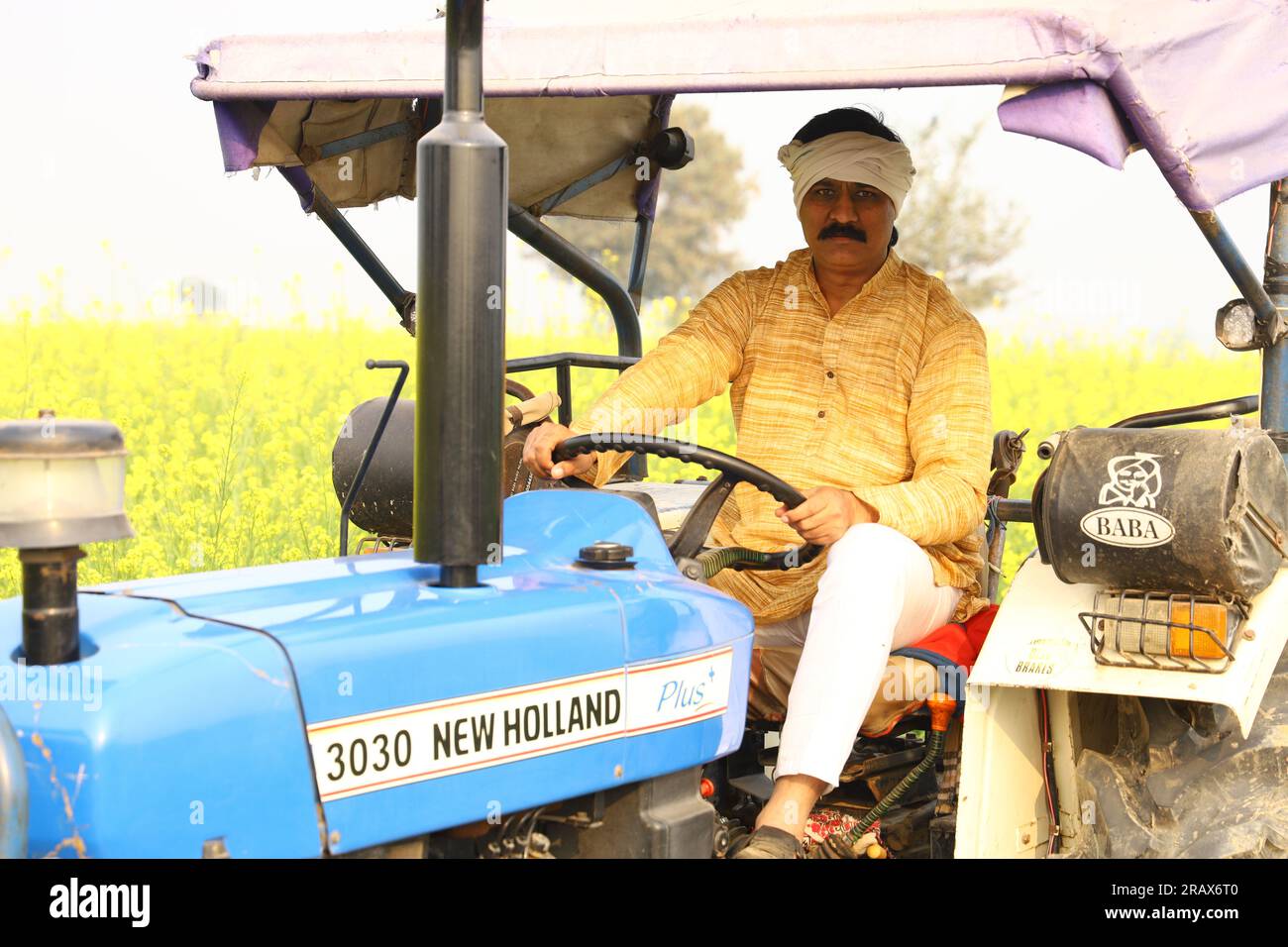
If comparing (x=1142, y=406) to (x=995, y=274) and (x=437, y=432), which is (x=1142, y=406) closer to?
(x=437, y=432)

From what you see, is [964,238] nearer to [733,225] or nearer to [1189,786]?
[733,225]

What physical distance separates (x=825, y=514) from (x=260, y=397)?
6.10 m

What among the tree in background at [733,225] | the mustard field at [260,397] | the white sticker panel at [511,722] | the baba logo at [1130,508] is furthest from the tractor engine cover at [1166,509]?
the tree in background at [733,225]

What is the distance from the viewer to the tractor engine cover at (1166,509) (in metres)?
2.72

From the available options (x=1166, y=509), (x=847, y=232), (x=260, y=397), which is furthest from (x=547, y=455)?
(x=260, y=397)

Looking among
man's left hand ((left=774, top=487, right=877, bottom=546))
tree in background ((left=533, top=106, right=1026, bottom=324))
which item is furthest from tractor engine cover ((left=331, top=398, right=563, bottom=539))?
tree in background ((left=533, top=106, right=1026, bottom=324))

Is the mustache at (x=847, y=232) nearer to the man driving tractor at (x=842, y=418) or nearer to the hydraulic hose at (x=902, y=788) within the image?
the man driving tractor at (x=842, y=418)

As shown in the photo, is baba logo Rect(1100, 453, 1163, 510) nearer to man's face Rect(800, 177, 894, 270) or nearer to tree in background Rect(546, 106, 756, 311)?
man's face Rect(800, 177, 894, 270)

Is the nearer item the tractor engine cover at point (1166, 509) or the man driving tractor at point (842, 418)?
the tractor engine cover at point (1166, 509)

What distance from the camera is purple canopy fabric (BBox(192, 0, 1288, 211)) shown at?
2492mm

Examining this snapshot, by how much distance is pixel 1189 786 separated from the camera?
2.92 meters

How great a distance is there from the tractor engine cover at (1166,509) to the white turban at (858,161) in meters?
0.93

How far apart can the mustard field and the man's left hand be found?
50.7 inches

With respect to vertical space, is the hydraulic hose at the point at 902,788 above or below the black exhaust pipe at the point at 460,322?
below
